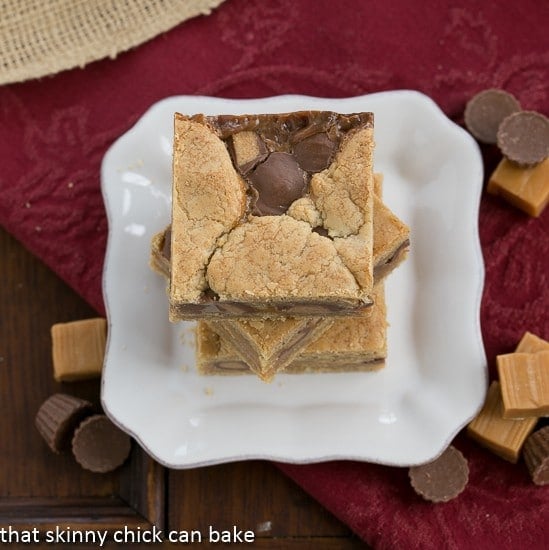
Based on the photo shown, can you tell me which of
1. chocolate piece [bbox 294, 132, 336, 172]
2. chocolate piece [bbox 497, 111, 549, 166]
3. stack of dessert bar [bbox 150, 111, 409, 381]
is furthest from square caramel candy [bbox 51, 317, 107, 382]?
chocolate piece [bbox 497, 111, 549, 166]

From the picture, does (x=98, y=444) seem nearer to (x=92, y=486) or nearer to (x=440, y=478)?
(x=92, y=486)

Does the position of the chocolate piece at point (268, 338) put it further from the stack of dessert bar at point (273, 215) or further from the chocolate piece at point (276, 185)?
the chocolate piece at point (276, 185)

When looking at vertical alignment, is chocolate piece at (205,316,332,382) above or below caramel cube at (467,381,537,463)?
above

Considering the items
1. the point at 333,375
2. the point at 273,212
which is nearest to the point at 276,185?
the point at 273,212

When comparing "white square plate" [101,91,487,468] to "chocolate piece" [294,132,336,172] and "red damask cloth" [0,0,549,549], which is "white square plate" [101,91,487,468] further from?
"chocolate piece" [294,132,336,172]

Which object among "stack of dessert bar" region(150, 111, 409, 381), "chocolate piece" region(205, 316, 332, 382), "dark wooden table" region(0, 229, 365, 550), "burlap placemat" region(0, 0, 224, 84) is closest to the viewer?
"stack of dessert bar" region(150, 111, 409, 381)

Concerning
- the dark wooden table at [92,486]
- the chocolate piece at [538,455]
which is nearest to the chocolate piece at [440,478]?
the chocolate piece at [538,455]
